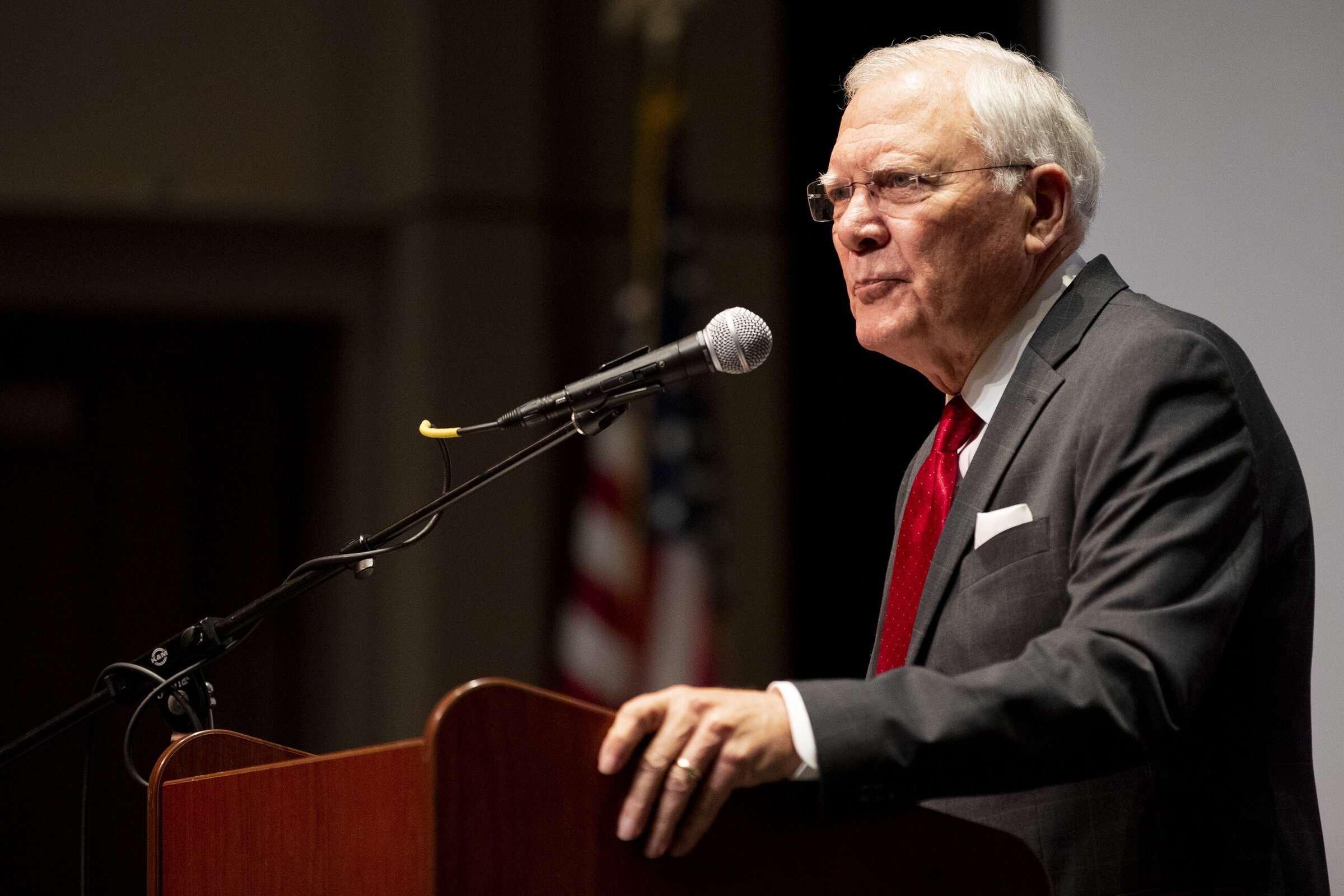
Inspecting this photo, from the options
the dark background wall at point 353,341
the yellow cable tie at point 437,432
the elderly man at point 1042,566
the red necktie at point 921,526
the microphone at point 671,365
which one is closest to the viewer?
the elderly man at point 1042,566

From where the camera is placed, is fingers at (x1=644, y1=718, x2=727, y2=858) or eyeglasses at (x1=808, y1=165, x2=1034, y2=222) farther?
eyeglasses at (x1=808, y1=165, x2=1034, y2=222)

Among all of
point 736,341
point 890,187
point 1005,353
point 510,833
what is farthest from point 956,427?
point 510,833

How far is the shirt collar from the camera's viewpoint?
5.26 feet

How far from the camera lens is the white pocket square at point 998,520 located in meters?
1.29

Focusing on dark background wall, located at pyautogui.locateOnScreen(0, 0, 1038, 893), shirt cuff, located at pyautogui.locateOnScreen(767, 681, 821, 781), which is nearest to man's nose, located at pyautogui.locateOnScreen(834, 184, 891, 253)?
shirt cuff, located at pyautogui.locateOnScreen(767, 681, 821, 781)

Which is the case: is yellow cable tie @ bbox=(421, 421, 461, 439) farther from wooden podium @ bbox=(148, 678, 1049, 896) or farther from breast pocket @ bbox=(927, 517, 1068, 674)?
breast pocket @ bbox=(927, 517, 1068, 674)

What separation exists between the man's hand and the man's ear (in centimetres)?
98

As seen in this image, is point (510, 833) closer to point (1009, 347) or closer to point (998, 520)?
point (998, 520)

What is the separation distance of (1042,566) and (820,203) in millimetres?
762

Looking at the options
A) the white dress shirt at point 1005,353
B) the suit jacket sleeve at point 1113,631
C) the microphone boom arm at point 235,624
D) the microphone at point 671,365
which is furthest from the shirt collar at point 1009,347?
the microphone boom arm at point 235,624

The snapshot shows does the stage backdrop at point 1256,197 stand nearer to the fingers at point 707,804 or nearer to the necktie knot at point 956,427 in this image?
the necktie knot at point 956,427

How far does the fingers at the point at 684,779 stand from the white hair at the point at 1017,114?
101 centimetres

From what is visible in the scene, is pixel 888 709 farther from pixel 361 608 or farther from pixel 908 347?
pixel 361 608

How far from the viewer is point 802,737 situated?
0.88m
